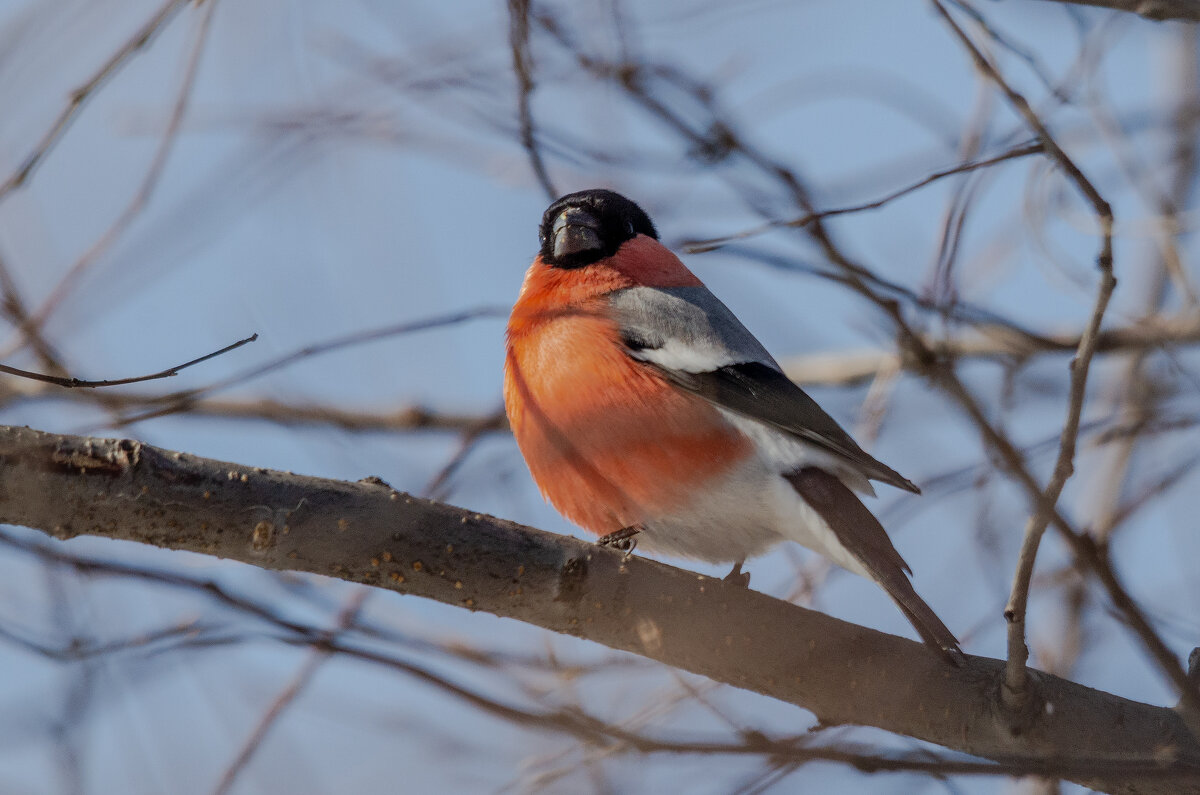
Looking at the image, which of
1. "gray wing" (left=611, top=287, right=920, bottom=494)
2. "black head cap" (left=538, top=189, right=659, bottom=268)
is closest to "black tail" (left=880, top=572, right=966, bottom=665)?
"gray wing" (left=611, top=287, right=920, bottom=494)

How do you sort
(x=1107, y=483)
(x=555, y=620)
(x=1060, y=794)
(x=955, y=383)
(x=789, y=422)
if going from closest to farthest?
1. (x=955, y=383)
2. (x=555, y=620)
3. (x=1060, y=794)
4. (x=789, y=422)
5. (x=1107, y=483)

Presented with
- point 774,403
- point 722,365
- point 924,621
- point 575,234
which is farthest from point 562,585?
point 575,234

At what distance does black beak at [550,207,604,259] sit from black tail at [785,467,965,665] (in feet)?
4.61

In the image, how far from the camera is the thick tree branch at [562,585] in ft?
6.93

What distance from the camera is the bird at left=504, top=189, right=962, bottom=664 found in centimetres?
329

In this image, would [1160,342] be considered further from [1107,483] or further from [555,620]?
[555,620]

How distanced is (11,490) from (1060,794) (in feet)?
8.25

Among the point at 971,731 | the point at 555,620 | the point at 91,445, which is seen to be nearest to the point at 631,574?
the point at 555,620

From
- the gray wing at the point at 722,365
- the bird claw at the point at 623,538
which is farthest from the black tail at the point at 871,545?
the bird claw at the point at 623,538

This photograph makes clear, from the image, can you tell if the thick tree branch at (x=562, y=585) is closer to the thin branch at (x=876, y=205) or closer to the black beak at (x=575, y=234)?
the thin branch at (x=876, y=205)

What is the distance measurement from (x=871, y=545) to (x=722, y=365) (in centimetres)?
84

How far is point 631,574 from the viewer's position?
2.55 metres

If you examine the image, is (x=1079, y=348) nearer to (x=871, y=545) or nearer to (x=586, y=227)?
(x=871, y=545)

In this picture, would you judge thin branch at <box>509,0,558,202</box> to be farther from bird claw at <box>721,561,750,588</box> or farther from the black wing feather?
bird claw at <box>721,561,750,588</box>
